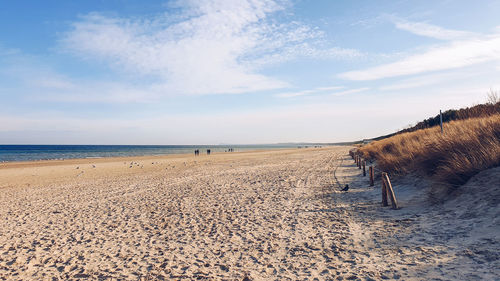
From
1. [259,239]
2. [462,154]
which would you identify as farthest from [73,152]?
[462,154]

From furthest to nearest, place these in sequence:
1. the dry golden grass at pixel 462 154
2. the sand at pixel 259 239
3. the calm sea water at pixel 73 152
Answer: the calm sea water at pixel 73 152, the dry golden grass at pixel 462 154, the sand at pixel 259 239

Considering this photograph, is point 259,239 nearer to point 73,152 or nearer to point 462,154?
point 462,154

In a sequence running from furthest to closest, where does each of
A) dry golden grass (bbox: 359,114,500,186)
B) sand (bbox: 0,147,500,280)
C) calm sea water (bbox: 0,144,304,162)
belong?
1. calm sea water (bbox: 0,144,304,162)
2. dry golden grass (bbox: 359,114,500,186)
3. sand (bbox: 0,147,500,280)

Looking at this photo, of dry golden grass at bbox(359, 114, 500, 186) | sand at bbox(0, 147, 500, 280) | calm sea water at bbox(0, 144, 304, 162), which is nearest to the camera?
sand at bbox(0, 147, 500, 280)

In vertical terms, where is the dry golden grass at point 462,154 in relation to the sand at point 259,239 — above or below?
above

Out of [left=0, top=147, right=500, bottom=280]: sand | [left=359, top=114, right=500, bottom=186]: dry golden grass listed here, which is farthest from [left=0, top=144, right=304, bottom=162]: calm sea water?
[left=359, top=114, right=500, bottom=186]: dry golden grass

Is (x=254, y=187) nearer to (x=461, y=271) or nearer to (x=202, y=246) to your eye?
(x=202, y=246)

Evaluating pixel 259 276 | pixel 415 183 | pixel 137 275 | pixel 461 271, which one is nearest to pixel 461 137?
pixel 415 183

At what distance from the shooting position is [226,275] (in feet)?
15.0

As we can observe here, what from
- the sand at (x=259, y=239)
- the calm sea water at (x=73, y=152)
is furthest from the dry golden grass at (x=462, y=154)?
the calm sea water at (x=73, y=152)

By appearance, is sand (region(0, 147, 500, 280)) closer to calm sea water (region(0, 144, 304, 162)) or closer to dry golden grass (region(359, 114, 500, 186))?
dry golden grass (region(359, 114, 500, 186))

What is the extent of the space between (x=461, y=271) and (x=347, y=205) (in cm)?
493

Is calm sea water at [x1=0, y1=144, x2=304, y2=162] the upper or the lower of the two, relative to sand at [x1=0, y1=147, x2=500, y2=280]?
upper

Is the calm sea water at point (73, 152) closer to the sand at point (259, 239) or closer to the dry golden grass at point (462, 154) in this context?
the sand at point (259, 239)
